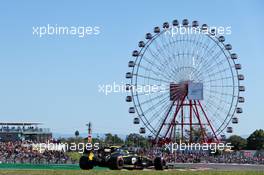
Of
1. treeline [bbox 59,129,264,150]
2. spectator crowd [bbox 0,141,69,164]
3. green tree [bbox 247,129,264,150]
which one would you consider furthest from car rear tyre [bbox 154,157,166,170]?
green tree [bbox 247,129,264,150]

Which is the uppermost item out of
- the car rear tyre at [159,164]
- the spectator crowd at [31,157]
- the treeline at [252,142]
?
the treeline at [252,142]

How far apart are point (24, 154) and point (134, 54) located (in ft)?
56.1

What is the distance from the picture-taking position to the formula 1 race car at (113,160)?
3994 centimetres

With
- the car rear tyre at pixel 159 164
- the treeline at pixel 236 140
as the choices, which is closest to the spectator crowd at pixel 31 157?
the car rear tyre at pixel 159 164

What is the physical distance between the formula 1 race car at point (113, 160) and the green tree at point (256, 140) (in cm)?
7731

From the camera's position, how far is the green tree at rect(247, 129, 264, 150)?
11750cm

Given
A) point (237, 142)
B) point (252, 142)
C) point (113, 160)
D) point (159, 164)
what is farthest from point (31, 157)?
point (237, 142)

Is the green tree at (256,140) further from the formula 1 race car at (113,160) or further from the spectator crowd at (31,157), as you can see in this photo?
the formula 1 race car at (113,160)

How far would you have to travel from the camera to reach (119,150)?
41.5 metres

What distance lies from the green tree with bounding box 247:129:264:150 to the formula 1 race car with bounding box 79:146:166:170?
77.3 meters

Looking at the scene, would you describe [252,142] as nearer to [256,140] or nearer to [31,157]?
[256,140]

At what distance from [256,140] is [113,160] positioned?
83678 millimetres

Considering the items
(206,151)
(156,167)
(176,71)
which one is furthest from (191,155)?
(156,167)

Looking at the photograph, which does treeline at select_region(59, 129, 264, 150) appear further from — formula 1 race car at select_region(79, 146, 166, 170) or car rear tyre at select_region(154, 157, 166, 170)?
formula 1 race car at select_region(79, 146, 166, 170)
